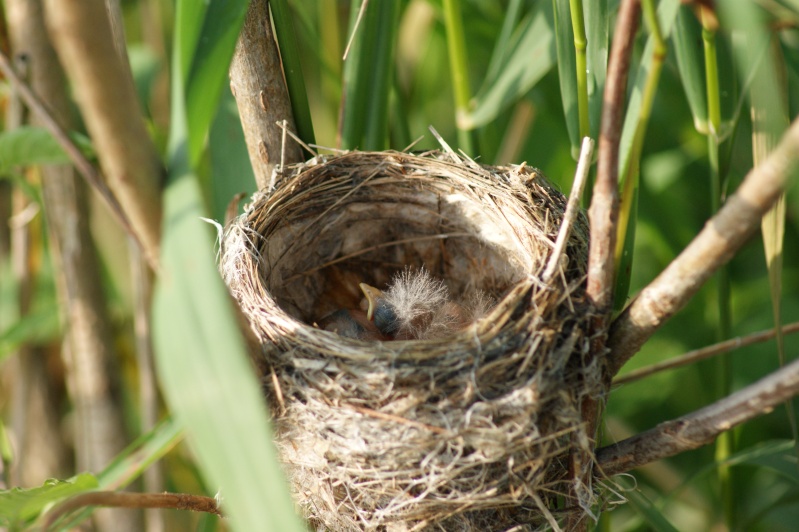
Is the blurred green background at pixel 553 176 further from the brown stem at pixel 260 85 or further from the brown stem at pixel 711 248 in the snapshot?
the brown stem at pixel 711 248

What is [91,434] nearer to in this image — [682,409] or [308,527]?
[308,527]

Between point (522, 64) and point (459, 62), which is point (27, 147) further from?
point (522, 64)

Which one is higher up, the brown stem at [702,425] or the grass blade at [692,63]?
the grass blade at [692,63]

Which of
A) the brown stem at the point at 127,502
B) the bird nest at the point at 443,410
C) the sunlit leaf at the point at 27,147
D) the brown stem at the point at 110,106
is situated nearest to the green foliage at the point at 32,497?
the brown stem at the point at 127,502

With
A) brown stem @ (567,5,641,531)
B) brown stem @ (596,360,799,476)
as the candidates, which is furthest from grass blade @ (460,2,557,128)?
brown stem @ (596,360,799,476)

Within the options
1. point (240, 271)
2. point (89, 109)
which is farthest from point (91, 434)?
point (89, 109)

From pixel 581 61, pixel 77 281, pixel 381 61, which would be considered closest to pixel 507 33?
pixel 381 61
